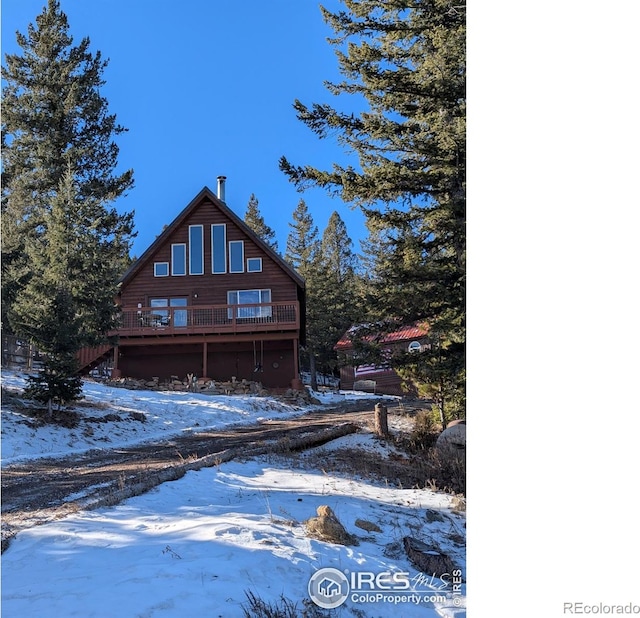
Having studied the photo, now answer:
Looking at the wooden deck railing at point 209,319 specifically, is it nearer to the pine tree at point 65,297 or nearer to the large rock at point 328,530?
the pine tree at point 65,297

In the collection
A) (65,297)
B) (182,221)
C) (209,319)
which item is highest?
(182,221)

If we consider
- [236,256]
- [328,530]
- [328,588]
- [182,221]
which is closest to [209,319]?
[236,256]

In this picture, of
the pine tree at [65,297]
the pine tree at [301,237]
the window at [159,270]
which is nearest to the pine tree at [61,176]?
the pine tree at [65,297]

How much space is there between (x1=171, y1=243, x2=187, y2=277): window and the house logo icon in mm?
22101

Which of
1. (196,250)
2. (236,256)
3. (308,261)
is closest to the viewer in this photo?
(236,256)

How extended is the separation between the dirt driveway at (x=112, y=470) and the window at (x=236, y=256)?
1288 cm

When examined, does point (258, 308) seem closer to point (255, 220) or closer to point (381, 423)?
point (381, 423)

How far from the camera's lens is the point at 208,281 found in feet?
79.8

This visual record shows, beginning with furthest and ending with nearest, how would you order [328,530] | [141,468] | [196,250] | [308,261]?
[308,261], [196,250], [141,468], [328,530]

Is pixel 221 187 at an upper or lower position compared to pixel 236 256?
upper

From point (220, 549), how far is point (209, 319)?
64.3 feet

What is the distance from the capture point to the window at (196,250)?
24469mm

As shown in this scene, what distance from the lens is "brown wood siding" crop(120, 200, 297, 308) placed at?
79.2ft
